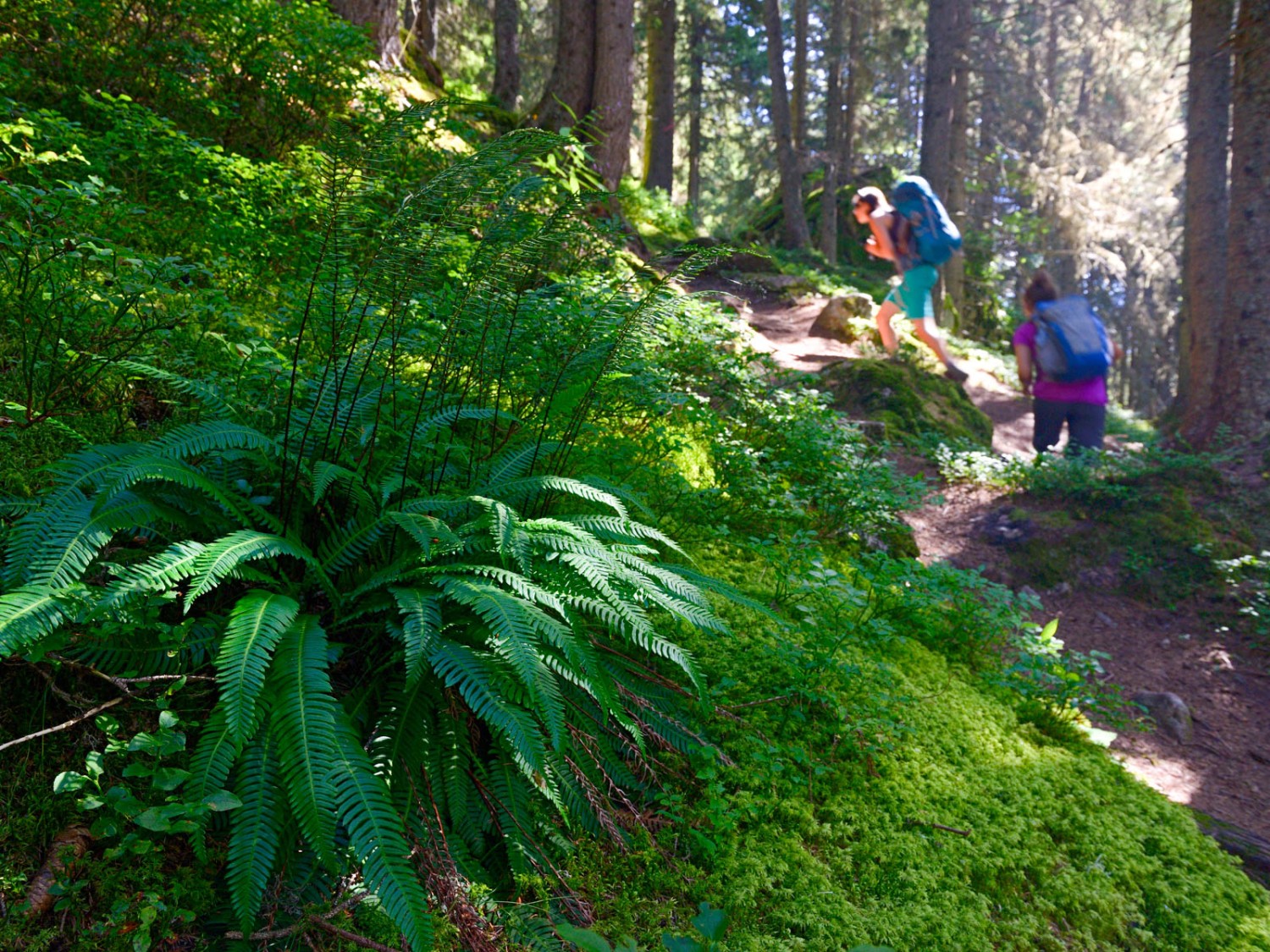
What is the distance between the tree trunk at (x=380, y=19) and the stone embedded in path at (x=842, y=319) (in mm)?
7679

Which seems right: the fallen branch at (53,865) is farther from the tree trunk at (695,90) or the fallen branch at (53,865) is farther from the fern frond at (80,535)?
the tree trunk at (695,90)

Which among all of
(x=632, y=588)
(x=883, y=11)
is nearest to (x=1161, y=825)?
(x=632, y=588)

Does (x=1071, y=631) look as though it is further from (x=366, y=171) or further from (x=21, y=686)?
(x=21, y=686)

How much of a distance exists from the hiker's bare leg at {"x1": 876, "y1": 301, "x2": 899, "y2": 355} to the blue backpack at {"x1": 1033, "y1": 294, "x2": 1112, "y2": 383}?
106 inches

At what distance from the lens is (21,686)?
209 centimetres

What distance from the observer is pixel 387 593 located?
246 centimetres

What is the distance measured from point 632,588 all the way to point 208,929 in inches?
55.4

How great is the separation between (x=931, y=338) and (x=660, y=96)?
10.8 metres

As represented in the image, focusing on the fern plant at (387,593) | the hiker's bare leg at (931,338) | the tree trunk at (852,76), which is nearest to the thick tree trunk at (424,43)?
the hiker's bare leg at (931,338)

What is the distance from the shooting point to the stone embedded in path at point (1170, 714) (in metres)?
5.12

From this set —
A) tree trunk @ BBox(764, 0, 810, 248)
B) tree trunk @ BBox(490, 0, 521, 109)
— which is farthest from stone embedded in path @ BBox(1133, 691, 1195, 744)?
tree trunk @ BBox(764, 0, 810, 248)

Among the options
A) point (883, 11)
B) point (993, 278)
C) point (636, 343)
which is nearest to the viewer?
point (636, 343)

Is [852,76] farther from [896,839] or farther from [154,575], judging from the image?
[154,575]

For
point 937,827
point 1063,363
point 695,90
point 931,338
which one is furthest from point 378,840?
point 695,90
